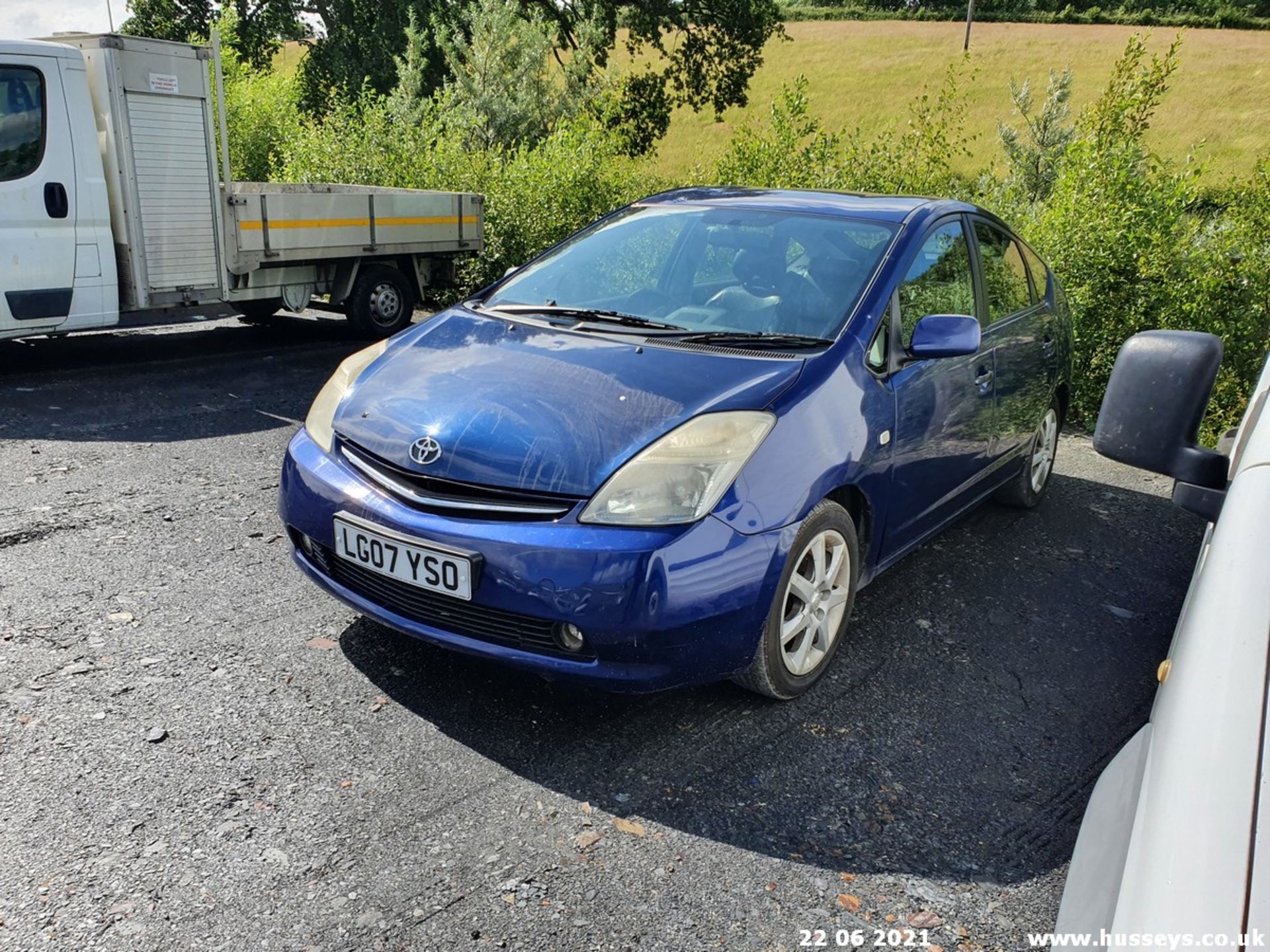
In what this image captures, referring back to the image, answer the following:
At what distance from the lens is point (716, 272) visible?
396cm

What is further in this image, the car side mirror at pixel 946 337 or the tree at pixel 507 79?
the tree at pixel 507 79

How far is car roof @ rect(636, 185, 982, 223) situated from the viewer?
408cm

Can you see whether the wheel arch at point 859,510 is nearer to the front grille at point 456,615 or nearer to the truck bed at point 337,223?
the front grille at point 456,615

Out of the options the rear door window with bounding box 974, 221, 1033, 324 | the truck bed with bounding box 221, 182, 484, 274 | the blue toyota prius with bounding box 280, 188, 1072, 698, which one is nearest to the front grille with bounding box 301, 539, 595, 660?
the blue toyota prius with bounding box 280, 188, 1072, 698

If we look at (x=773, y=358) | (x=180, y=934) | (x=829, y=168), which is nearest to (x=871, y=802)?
(x=773, y=358)

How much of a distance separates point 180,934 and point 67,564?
2378 millimetres

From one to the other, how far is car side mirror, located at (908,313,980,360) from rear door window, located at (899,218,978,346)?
0.29 feet

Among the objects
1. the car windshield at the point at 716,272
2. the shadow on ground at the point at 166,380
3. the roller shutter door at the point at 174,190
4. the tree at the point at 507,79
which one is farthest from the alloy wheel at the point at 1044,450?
the tree at the point at 507,79

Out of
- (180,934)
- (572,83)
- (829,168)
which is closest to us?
(180,934)

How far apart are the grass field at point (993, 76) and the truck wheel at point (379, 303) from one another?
27447 millimetres

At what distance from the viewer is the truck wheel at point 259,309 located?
369 inches

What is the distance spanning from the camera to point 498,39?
20266 millimetres

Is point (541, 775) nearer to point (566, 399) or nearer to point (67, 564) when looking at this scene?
point (566, 399)

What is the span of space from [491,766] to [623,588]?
69 centimetres
